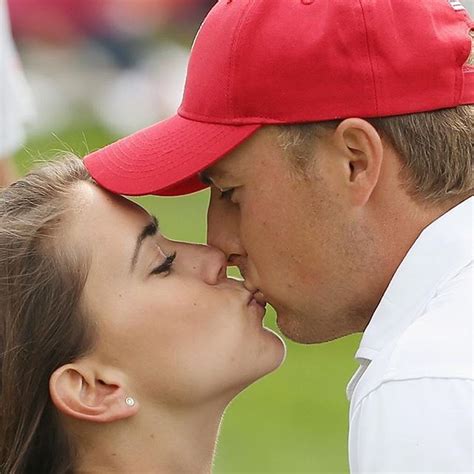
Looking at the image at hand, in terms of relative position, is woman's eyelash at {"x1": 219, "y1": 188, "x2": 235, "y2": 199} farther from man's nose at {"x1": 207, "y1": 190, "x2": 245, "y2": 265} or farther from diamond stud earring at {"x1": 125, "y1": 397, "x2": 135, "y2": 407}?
diamond stud earring at {"x1": 125, "y1": 397, "x2": 135, "y2": 407}

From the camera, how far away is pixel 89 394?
9.58ft

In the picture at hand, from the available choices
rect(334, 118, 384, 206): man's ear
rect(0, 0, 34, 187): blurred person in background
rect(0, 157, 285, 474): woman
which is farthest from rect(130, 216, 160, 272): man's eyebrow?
rect(0, 0, 34, 187): blurred person in background

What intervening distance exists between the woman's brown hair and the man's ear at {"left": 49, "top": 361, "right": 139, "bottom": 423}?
4 cm

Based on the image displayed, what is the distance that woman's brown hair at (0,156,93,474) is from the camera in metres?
2.93

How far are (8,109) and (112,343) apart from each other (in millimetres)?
3069

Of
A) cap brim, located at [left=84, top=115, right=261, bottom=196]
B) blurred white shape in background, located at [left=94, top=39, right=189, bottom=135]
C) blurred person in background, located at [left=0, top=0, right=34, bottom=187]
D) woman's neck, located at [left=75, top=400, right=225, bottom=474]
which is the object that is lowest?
blurred white shape in background, located at [left=94, top=39, right=189, bottom=135]

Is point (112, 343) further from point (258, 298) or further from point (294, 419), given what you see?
point (294, 419)

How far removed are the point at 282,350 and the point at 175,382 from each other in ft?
0.91

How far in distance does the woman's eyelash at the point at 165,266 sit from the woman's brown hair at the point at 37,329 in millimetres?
164

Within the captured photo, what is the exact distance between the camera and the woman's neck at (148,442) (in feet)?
9.68

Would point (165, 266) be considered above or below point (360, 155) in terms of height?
below

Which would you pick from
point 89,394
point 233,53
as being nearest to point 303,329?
point 89,394

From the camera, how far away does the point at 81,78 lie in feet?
42.2

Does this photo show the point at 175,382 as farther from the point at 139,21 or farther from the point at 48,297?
the point at 139,21
